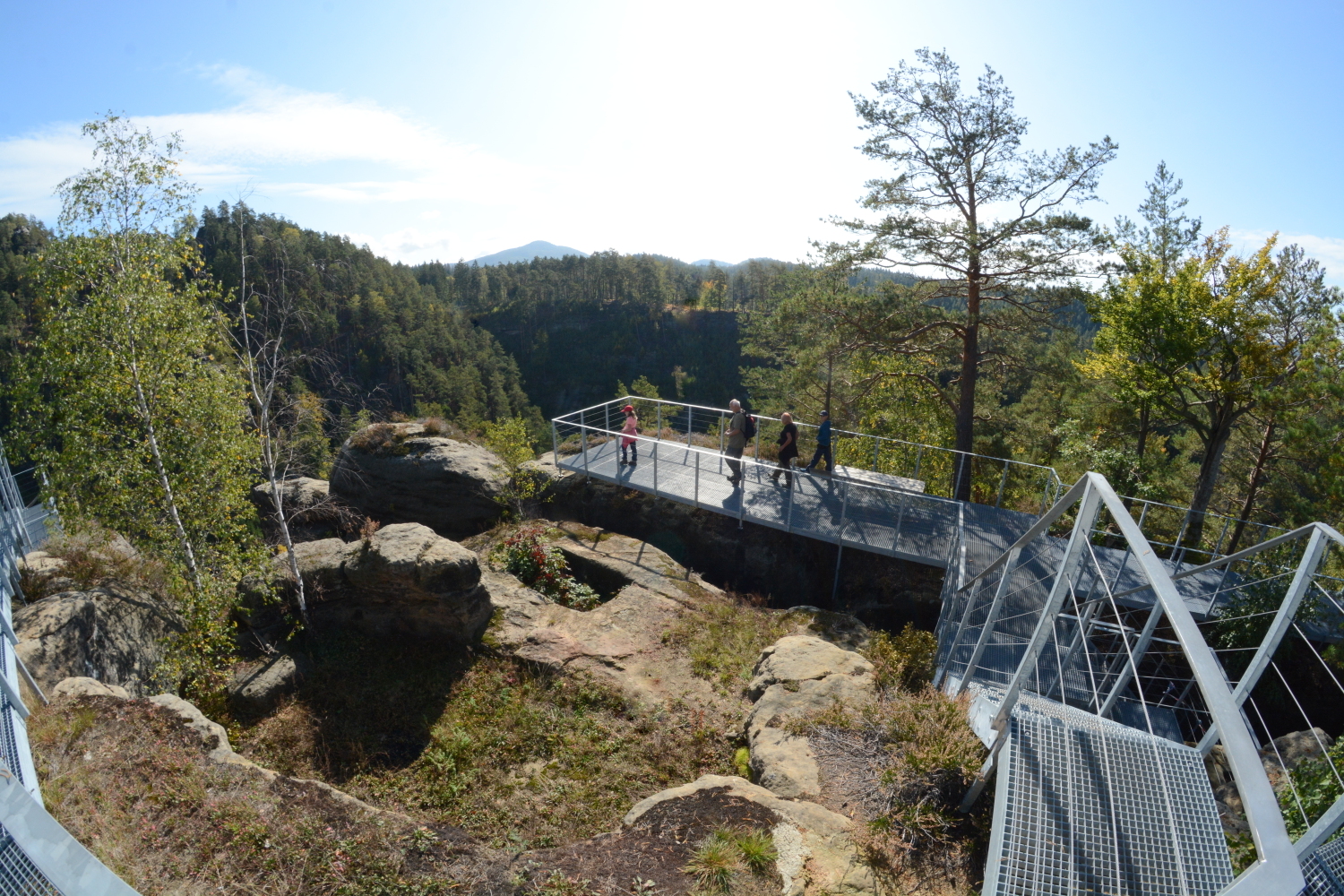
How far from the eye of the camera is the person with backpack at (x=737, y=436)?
1209 cm

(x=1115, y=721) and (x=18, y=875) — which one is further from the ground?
(x=18, y=875)

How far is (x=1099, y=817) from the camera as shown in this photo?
10.3 feet

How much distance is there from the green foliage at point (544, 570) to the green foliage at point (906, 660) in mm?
5058

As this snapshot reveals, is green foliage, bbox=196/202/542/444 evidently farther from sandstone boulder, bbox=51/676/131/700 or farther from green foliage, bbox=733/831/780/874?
green foliage, bbox=733/831/780/874

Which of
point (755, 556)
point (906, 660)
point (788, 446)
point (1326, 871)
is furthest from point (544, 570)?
point (1326, 871)

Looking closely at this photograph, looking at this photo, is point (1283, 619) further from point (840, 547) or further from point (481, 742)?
point (481, 742)

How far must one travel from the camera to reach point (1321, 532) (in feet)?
14.6

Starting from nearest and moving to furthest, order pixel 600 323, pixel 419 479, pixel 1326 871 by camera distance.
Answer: pixel 1326 871, pixel 419 479, pixel 600 323

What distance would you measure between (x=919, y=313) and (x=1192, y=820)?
41.4ft

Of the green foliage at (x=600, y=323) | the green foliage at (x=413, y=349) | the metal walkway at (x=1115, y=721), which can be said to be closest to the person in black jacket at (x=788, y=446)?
the metal walkway at (x=1115, y=721)

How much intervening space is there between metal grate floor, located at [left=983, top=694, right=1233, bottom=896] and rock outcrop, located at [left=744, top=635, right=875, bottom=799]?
2.75 m

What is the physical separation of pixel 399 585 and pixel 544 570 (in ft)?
9.09

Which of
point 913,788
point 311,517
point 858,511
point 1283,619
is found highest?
point 1283,619

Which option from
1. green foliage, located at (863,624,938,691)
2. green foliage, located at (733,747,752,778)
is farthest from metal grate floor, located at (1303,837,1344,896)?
green foliage, located at (733,747,752,778)
